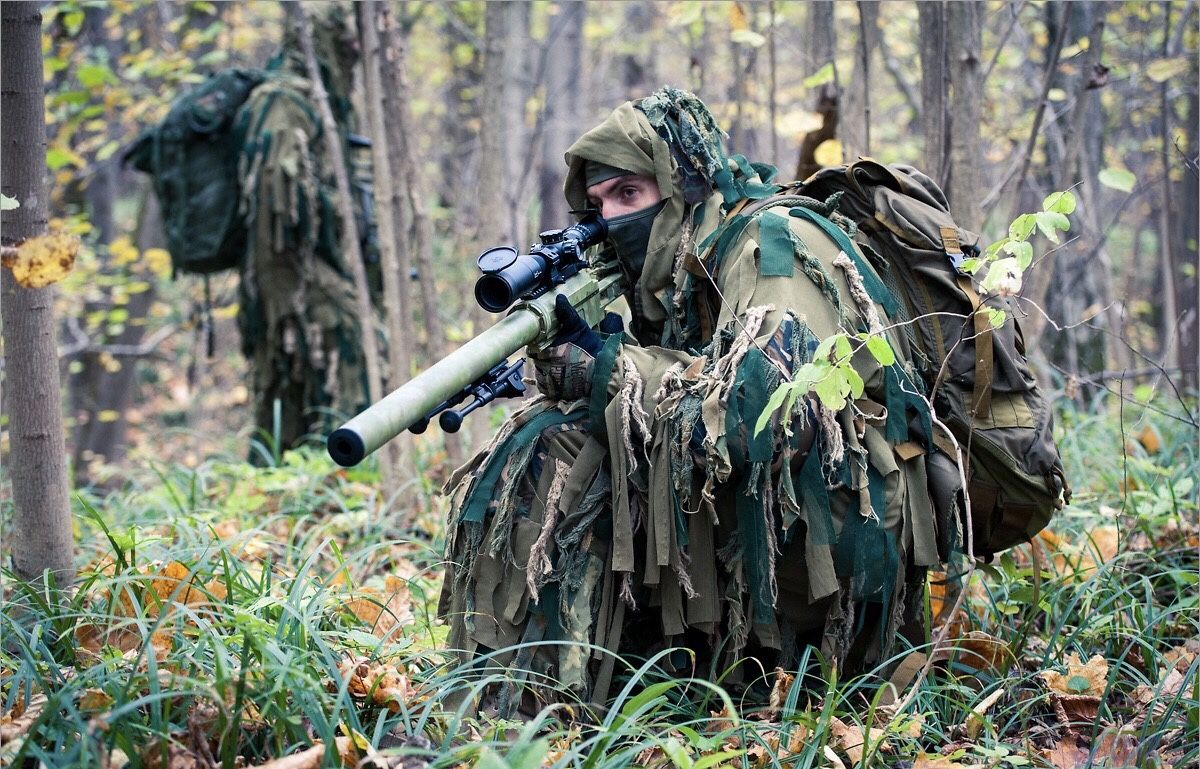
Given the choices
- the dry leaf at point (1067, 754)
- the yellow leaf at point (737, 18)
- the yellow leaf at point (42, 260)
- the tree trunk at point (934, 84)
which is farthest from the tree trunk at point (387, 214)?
the dry leaf at point (1067, 754)

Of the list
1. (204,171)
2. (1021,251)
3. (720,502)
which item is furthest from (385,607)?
(204,171)

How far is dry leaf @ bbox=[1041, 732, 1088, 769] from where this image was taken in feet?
7.16

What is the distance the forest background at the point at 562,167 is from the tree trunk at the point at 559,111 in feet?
0.12

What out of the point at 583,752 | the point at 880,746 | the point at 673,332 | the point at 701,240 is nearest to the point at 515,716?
the point at 583,752

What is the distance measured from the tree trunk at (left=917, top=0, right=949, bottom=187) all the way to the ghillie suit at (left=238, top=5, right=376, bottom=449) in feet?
9.86

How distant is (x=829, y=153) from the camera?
13.0ft

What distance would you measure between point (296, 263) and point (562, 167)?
4.37 meters

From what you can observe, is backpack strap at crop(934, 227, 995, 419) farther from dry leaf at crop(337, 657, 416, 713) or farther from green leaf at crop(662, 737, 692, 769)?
dry leaf at crop(337, 657, 416, 713)

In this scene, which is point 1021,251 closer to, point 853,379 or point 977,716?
point 853,379

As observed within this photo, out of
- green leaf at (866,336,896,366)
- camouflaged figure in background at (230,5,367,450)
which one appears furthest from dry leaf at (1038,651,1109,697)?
camouflaged figure in background at (230,5,367,450)

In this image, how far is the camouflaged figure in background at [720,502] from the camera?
235cm

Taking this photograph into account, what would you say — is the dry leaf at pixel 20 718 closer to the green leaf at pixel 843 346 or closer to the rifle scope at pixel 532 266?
the rifle scope at pixel 532 266

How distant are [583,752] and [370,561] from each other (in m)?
1.47

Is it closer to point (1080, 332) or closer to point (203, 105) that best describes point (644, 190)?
point (203, 105)
